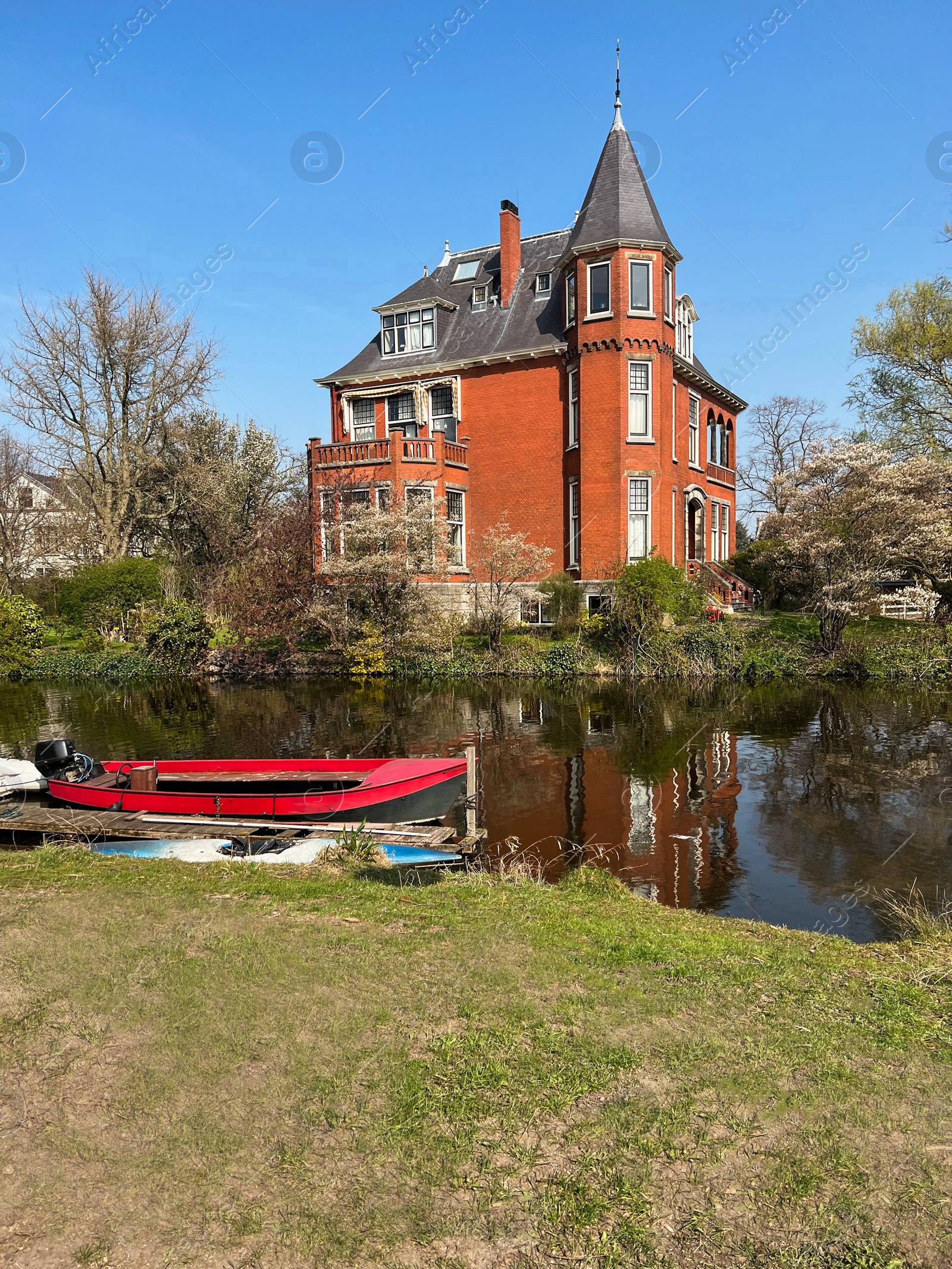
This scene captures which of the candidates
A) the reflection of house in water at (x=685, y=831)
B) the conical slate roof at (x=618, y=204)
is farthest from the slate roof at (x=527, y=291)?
the reflection of house in water at (x=685, y=831)

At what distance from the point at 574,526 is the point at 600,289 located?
28.2 ft

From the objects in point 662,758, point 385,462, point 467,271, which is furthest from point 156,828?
point 467,271

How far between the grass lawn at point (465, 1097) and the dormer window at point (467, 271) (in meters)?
35.0

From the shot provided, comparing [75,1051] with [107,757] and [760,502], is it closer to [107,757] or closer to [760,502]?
[107,757]

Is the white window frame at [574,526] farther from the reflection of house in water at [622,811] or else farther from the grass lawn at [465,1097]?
the grass lawn at [465,1097]

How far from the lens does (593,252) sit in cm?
2956

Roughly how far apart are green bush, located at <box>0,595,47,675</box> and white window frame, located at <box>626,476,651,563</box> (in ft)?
74.9

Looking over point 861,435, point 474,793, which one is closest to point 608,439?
point 861,435

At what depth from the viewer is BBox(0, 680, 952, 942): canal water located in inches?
383

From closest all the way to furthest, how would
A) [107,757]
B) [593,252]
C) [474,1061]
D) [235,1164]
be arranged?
[235,1164] → [474,1061] → [107,757] → [593,252]

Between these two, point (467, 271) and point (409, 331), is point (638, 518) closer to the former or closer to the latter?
point (409, 331)

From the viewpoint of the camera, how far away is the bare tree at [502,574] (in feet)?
93.4

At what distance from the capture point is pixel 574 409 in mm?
31047

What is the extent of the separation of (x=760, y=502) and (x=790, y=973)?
171ft
